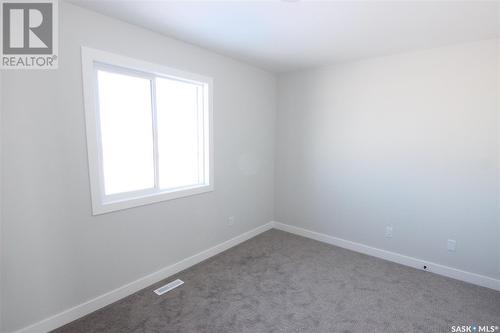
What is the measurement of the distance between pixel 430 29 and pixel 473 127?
1.09m

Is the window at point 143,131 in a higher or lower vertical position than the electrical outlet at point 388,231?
higher

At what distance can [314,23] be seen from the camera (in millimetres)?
2180

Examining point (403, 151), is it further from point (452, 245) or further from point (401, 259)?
point (401, 259)

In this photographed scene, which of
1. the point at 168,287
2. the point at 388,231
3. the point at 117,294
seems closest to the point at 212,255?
the point at 168,287

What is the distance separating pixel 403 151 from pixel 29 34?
3.65 meters

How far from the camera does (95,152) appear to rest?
210 cm

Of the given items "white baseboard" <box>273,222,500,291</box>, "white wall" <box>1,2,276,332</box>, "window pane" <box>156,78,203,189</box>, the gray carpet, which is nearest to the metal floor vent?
the gray carpet

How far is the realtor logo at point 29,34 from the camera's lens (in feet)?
5.56

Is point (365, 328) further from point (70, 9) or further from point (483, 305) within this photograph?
point (70, 9)

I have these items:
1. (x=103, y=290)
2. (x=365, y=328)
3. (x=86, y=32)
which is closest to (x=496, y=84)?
(x=365, y=328)

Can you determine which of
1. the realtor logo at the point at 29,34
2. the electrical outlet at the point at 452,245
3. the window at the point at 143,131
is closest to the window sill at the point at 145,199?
the window at the point at 143,131

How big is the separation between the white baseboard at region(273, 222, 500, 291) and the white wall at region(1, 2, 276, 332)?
176cm

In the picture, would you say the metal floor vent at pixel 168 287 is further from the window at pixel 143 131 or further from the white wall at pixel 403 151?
the white wall at pixel 403 151

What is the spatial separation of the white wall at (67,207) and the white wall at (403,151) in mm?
1683
